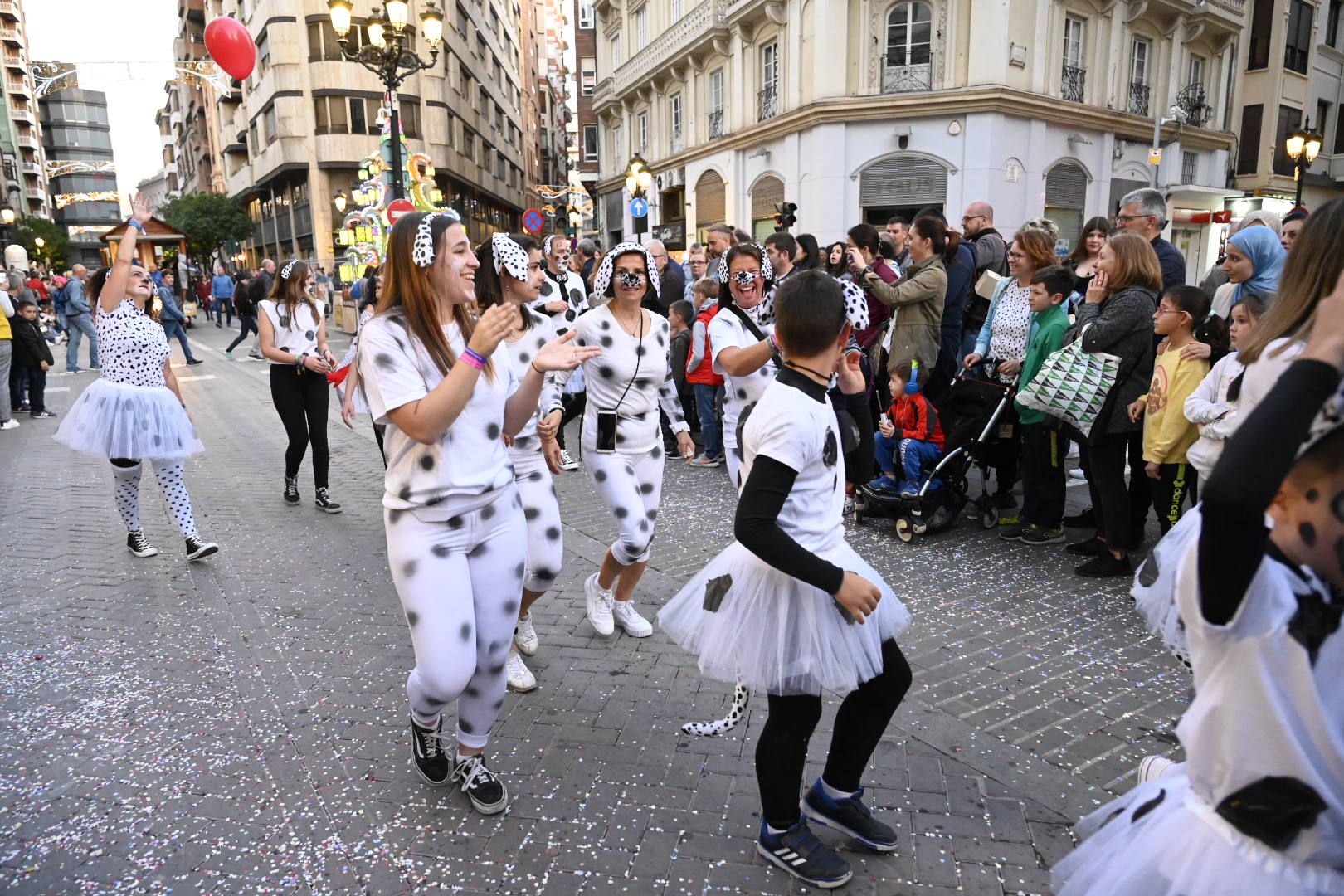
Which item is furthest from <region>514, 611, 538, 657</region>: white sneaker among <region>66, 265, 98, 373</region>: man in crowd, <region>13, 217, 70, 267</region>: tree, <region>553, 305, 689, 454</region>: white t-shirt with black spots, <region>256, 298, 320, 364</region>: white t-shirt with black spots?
<region>13, 217, 70, 267</region>: tree

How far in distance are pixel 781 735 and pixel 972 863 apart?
84 cm

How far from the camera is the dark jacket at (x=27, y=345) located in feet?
39.5

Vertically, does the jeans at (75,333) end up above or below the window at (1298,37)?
below

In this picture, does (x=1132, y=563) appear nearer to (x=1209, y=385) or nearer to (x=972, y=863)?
(x=1209, y=385)

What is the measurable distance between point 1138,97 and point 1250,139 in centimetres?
845

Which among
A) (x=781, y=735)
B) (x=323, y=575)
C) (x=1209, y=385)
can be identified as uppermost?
(x=1209, y=385)

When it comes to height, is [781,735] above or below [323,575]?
above

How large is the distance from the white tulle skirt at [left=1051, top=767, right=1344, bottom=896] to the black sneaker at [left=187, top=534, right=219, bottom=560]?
586 centimetres

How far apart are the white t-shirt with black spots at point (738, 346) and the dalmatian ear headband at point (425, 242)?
86.7 inches

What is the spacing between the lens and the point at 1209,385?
441cm

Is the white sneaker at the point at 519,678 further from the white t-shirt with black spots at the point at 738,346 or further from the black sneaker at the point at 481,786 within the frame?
the white t-shirt with black spots at the point at 738,346

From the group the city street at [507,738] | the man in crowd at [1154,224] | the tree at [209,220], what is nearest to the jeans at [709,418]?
the city street at [507,738]

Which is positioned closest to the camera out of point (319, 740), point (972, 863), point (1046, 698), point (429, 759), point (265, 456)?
point (972, 863)

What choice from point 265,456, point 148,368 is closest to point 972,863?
point 148,368
